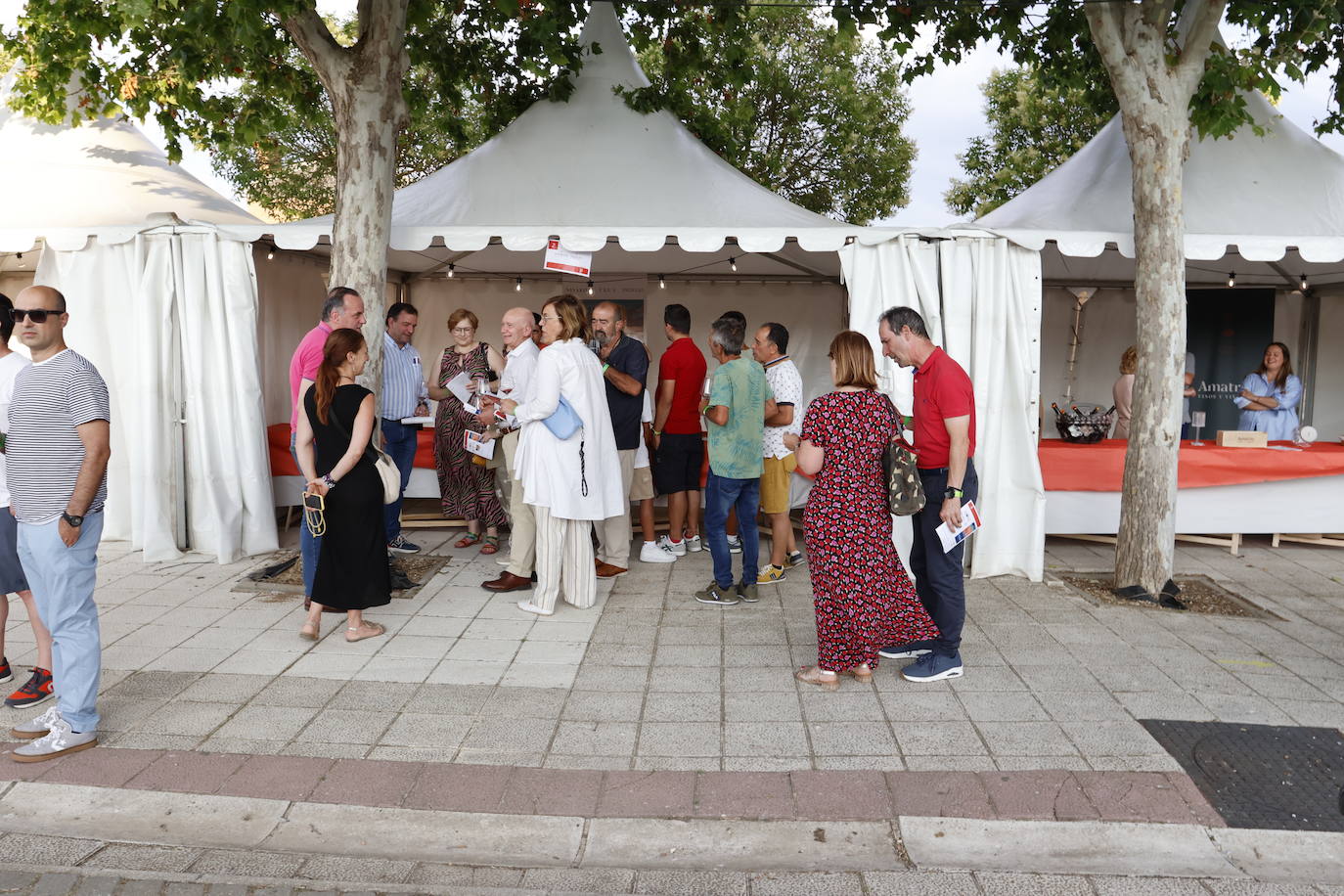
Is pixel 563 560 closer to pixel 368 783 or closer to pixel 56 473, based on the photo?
pixel 368 783

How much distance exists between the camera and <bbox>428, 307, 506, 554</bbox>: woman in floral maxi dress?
24.5ft

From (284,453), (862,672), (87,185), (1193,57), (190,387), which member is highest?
(1193,57)

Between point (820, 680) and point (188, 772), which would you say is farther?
point (820, 680)

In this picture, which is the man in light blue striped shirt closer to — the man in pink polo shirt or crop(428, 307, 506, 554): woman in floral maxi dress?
crop(428, 307, 506, 554): woman in floral maxi dress

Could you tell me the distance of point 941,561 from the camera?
15.0 feet

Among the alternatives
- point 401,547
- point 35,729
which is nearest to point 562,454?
point 401,547

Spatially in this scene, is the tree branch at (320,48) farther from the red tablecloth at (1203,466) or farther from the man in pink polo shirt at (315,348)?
the red tablecloth at (1203,466)

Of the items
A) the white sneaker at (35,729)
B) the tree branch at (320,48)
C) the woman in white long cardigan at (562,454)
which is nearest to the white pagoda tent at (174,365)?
the tree branch at (320,48)

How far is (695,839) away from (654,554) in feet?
13.2

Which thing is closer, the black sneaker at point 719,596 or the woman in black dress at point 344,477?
the woman in black dress at point 344,477

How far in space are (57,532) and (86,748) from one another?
2.94ft

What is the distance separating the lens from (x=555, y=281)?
10.9 m

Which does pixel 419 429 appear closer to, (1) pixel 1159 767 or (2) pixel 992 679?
(2) pixel 992 679

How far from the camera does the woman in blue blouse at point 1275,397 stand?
840cm
